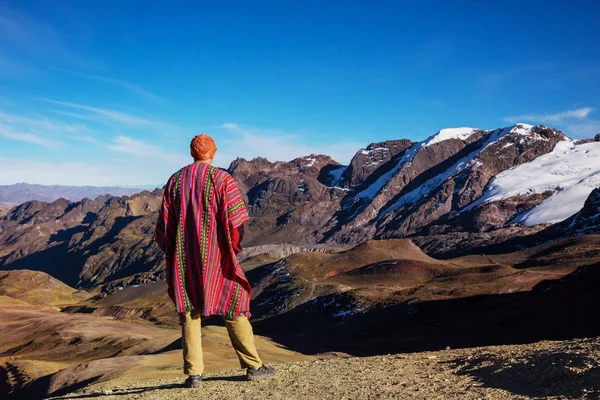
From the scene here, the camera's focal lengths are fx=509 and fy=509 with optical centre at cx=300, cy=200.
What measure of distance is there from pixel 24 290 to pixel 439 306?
124191 mm

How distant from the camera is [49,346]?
156ft

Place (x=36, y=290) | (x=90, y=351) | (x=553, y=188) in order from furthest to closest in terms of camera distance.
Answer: (x=553, y=188)
(x=36, y=290)
(x=90, y=351)

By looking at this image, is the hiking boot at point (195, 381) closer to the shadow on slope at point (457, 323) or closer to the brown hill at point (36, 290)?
the shadow on slope at point (457, 323)

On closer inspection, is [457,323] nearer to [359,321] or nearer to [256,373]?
[359,321]

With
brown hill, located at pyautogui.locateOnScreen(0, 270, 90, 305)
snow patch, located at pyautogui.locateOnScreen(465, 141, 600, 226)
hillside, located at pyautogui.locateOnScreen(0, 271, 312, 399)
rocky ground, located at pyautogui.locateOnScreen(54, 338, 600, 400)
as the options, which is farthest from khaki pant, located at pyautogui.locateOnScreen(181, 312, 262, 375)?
snow patch, located at pyautogui.locateOnScreen(465, 141, 600, 226)

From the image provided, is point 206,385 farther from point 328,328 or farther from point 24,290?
point 24,290

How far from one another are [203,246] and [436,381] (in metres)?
3.79

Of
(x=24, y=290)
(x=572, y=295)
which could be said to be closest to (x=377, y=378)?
(x=572, y=295)

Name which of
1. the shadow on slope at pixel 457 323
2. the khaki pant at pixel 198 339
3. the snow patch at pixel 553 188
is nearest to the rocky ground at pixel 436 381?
the khaki pant at pixel 198 339

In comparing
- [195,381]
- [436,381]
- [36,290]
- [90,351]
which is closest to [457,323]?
[90,351]

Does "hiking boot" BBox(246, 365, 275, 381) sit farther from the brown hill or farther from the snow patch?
the snow patch

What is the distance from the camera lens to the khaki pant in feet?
24.1

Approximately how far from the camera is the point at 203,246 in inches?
283

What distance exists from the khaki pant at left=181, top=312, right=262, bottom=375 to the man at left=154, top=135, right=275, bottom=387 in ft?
0.05
